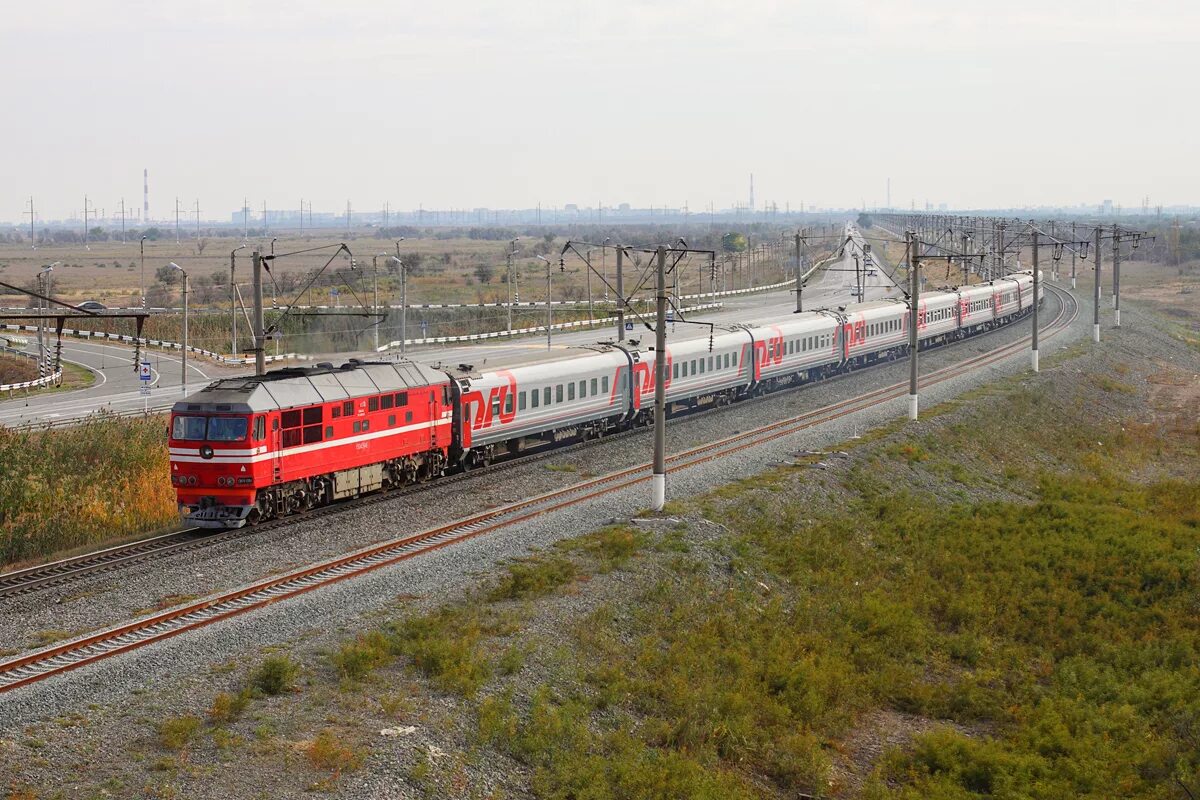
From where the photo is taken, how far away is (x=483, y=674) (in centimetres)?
2191

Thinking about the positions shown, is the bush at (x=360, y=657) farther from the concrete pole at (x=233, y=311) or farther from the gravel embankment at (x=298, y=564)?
the concrete pole at (x=233, y=311)

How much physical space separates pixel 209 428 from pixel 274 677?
40.6 ft

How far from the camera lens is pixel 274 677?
2041 centimetres

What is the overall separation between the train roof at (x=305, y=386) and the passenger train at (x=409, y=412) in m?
0.04

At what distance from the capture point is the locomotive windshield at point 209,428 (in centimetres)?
3106

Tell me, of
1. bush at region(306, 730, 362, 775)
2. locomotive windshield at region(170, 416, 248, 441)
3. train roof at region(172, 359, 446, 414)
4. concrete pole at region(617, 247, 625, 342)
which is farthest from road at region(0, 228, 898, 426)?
bush at region(306, 730, 362, 775)

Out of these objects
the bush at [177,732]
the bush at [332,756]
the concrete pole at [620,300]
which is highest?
the concrete pole at [620,300]

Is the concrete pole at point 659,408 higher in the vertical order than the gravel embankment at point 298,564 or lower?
higher

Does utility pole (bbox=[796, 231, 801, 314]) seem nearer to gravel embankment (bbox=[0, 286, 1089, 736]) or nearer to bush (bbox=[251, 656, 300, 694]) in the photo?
gravel embankment (bbox=[0, 286, 1089, 736])

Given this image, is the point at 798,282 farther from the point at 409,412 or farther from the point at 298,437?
the point at 298,437

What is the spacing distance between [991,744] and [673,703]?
6.12 m

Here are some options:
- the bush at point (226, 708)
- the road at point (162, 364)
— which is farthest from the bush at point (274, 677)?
the road at point (162, 364)

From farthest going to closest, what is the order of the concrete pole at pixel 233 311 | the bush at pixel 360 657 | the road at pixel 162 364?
the concrete pole at pixel 233 311, the road at pixel 162 364, the bush at pixel 360 657

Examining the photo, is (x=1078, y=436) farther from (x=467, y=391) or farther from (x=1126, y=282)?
(x=1126, y=282)
